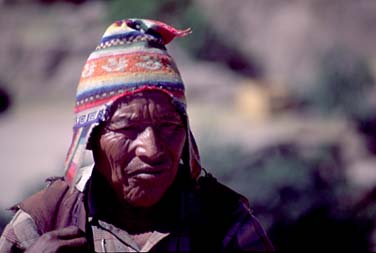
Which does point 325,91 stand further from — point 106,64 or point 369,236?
point 106,64

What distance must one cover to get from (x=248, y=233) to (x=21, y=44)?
1298 cm

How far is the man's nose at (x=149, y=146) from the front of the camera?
362cm

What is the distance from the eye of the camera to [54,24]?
17.2 metres

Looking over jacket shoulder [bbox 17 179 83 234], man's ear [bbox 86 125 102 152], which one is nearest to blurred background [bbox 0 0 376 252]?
jacket shoulder [bbox 17 179 83 234]

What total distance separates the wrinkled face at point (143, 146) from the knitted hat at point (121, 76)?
4 cm

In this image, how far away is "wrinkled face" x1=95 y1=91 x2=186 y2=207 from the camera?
12.0 feet

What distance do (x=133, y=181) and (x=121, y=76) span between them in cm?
35

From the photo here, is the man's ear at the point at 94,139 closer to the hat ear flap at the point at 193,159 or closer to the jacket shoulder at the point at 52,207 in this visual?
the jacket shoulder at the point at 52,207

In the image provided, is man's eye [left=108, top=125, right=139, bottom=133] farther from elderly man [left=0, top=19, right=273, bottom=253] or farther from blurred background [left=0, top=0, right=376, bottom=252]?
blurred background [left=0, top=0, right=376, bottom=252]

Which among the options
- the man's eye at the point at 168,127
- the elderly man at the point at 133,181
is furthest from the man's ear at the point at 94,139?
the man's eye at the point at 168,127

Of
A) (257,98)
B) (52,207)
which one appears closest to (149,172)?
(52,207)

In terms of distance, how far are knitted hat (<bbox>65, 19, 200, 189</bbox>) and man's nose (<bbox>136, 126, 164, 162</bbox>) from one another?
5.6 inches

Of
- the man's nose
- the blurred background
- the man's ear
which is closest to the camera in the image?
the man's nose

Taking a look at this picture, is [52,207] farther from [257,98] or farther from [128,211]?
[257,98]
